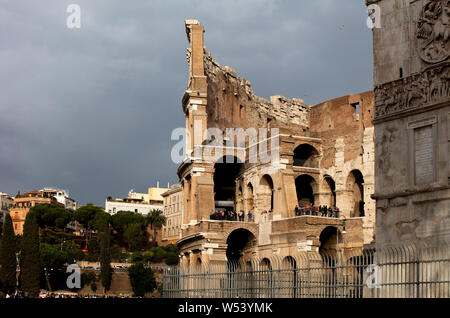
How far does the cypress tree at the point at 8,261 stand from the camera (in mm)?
59875

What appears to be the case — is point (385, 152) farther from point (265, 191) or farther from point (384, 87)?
point (265, 191)

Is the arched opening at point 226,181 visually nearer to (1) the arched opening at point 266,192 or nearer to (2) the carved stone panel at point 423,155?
(1) the arched opening at point 266,192

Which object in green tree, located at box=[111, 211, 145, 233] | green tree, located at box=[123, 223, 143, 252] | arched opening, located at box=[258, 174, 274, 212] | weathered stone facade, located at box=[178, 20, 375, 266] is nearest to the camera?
weathered stone facade, located at box=[178, 20, 375, 266]

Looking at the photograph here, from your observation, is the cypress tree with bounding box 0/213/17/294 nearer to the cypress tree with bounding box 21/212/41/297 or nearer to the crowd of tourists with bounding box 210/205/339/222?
the cypress tree with bounding box 21/212/41/297

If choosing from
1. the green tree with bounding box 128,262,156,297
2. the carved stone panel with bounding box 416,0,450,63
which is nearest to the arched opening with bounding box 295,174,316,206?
the carved stone panel with bounding box 416,0,450,63

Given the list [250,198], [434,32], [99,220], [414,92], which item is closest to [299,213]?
[250,198]

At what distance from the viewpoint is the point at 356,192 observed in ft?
138

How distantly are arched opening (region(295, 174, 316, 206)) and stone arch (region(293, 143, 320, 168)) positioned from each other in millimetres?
845

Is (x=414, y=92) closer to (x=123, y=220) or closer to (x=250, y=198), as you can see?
(x=250, y=198)

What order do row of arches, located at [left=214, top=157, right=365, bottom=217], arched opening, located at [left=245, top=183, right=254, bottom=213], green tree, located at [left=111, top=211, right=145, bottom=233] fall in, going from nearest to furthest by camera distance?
row of arches, located at [left=214, top=157, right=365, bottom=217] < arched opening, located at [left=245, top=183, right=254, bottom=213] < green tree, located at [left=111, top=211, right=145, bottom=233]

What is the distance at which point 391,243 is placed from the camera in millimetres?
18812

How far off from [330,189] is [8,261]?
99.3 feet

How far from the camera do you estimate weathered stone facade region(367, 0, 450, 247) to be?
1788 cm
